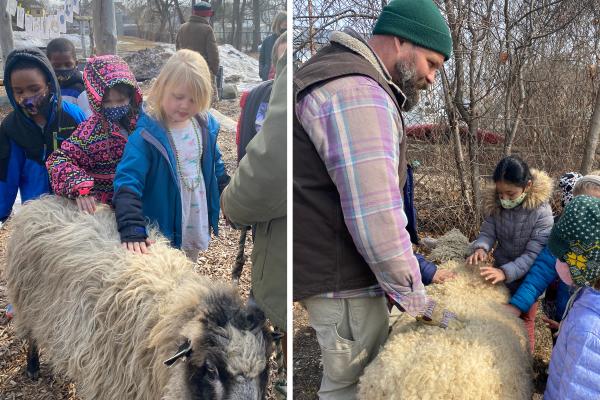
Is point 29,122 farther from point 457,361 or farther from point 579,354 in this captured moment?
point 579,354

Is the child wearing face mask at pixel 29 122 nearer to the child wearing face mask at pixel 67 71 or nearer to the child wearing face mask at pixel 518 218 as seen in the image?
the child wearing face mask at pixel 67 71

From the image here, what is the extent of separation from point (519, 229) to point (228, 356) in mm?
1962

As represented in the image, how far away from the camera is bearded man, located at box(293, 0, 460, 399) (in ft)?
4.64

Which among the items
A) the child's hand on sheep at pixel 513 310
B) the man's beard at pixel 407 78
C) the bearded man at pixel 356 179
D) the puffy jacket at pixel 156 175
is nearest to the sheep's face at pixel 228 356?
the bearded man at pixel 356 179

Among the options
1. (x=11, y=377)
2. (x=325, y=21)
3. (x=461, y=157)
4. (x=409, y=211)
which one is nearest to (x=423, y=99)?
(x=461, y=157)

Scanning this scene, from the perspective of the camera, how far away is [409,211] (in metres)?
2.01

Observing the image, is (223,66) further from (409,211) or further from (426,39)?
(409,211)

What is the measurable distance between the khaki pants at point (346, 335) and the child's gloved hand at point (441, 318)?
203 millimetres

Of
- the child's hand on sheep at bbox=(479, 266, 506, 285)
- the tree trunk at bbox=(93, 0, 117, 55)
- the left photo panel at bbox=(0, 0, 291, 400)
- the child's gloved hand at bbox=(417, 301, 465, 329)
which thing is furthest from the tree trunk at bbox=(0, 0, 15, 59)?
the child's hand on sheep at bbox=(479, 266, 506, 285)

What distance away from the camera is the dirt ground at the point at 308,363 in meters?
2.69

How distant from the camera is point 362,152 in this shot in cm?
140

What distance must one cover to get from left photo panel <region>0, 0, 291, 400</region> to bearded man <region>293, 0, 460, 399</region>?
168 mm

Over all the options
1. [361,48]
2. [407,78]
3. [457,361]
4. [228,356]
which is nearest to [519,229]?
[457,361]

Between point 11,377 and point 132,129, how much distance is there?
1076mm
